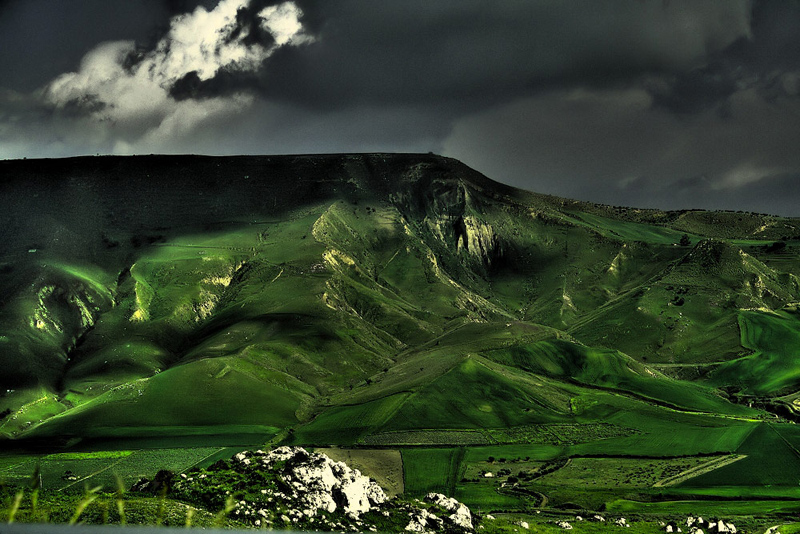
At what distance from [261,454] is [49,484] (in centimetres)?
8344

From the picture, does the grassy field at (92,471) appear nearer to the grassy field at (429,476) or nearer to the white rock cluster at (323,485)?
the grassy field at (429,476)

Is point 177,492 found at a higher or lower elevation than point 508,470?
higher

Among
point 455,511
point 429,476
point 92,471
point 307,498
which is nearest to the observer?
point 307,498

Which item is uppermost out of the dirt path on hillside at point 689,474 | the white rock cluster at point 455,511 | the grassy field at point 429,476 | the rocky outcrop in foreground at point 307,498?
the rocky outcrop in foreground at point 307,498

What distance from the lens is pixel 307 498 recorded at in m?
93.8

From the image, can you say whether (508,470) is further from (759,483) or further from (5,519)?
(5,519)

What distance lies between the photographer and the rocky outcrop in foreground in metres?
90.1

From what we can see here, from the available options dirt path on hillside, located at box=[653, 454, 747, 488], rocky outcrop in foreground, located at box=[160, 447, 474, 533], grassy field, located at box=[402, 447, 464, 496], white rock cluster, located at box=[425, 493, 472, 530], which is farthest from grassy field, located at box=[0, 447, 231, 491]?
dirt path on hillside, located at box=[653, 454, 747, 488]

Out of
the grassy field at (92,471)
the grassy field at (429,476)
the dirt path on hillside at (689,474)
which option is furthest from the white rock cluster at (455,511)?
the dirt path on hillside at (689,474)

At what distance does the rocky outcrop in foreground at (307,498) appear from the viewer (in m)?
90.1

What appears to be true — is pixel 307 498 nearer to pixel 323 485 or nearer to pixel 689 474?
pixel 323 485

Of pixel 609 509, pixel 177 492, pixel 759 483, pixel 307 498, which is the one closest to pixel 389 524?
pixel 307 498

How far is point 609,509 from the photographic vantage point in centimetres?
15025

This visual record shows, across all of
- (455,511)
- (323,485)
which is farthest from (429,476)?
(323,485)
